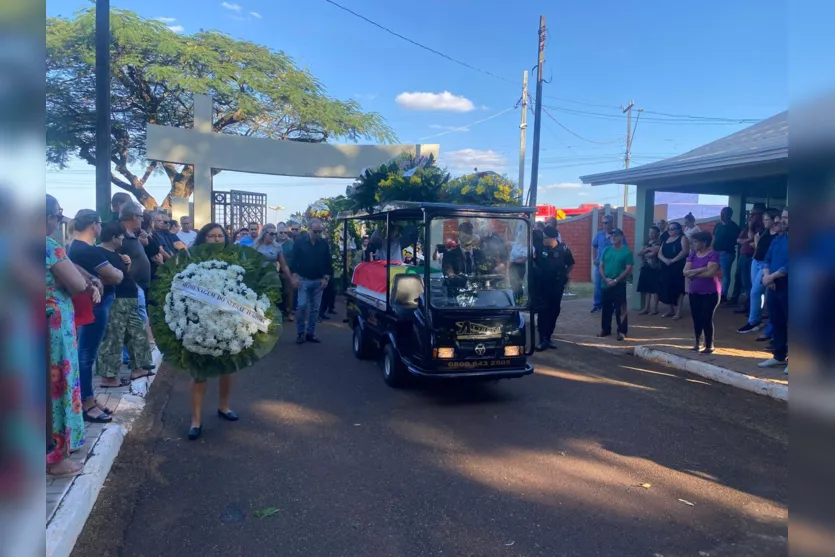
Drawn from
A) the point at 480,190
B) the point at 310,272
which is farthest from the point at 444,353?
the point at 310,272

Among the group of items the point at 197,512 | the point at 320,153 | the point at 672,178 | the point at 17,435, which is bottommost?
the point at 197,512

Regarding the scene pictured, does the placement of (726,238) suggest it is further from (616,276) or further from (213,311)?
(213,311)

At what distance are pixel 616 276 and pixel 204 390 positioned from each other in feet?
22.7

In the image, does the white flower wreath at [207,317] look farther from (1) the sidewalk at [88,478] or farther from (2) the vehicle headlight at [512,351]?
(2) the vehicle headlight at [512,351]

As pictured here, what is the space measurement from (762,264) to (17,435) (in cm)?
1016

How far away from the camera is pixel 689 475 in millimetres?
4504

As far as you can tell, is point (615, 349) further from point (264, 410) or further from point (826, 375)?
point (826, 375)

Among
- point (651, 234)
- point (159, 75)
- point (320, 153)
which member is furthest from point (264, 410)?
point (159, 75)

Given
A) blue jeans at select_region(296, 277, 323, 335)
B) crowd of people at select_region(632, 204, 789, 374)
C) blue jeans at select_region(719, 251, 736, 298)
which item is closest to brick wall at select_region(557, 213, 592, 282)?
crowd of people at select_region(632, 204, 789, 374)

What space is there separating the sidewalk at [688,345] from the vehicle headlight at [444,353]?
150 inches

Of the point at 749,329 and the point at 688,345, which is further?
the point at 749,329

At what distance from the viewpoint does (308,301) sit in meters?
9.40

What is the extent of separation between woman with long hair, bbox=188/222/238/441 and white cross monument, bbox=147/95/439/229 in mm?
12503

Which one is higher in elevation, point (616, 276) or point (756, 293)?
point (616, 276)
